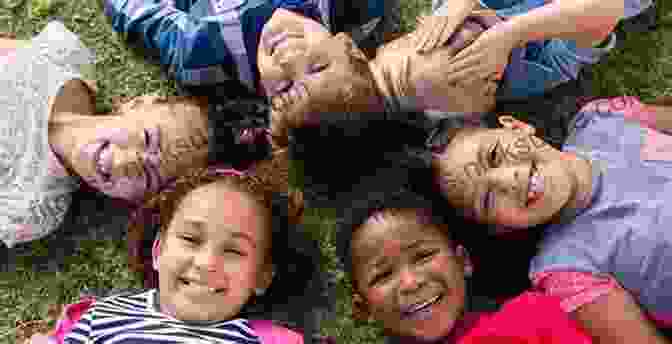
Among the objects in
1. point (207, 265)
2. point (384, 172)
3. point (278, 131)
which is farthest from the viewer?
point (384, 172)

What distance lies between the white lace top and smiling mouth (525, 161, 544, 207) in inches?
25.9

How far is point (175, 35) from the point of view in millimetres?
1404

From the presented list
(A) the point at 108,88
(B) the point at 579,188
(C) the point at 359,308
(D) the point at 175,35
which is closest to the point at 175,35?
(D) the point at 175,35

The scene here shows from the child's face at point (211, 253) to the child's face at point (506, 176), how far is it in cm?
27

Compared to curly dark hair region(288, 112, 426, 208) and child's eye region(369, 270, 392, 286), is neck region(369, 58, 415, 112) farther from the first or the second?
child's eye region(369, 270, 392, 286)

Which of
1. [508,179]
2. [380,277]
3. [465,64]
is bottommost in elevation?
[380,277]

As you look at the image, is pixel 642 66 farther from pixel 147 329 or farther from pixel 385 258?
pixel 147 329

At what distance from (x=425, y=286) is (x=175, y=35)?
0.51 meters

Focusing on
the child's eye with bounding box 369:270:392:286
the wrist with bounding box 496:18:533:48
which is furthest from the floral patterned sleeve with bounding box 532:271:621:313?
the wrist with bounding box 496:18:533:48

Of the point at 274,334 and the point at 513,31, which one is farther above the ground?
the point at 513,31

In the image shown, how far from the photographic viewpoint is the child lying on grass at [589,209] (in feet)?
4.10

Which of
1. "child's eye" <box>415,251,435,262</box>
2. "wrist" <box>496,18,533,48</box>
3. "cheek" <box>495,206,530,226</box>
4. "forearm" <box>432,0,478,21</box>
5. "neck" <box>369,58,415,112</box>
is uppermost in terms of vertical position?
"forearm" <box>432,0,478,21</box>

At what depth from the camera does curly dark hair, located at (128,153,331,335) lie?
1.33 m

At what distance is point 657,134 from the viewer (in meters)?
1.32
